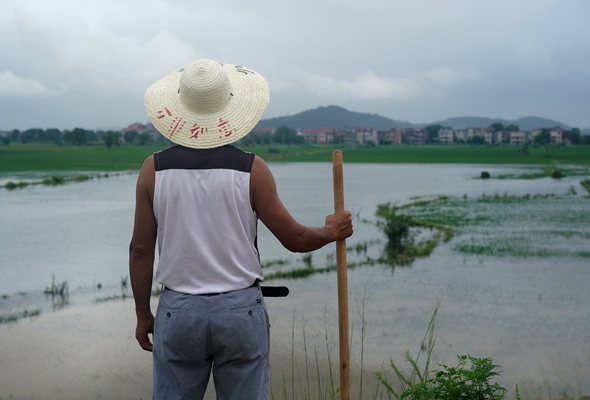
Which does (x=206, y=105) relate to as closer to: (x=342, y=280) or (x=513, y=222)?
(x=342, y=280)

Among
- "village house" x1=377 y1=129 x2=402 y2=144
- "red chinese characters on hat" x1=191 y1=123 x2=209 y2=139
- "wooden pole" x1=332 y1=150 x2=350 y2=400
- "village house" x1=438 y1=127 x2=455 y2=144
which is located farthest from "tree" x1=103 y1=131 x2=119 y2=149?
"red chinese characters on hat" x1=191 y1=123 x2=209 y2=139

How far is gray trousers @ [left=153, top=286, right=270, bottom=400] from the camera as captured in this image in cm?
205

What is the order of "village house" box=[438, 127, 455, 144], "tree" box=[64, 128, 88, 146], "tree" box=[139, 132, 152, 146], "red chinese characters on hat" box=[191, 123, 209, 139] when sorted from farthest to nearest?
"village house" box=[438, 127, 455, 144] < "tree" box=[139, 132, 152, 146] < "tree" box=[64, 128, 88, 146] < "red chinese characters on hat" box=[191, 123, 209, 139]

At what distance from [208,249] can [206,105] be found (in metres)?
0.51

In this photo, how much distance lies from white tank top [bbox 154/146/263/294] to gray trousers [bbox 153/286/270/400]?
0.05 m

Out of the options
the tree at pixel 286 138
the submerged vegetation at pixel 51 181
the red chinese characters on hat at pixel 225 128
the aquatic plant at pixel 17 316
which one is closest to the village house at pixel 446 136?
the tree at pixel 286 138

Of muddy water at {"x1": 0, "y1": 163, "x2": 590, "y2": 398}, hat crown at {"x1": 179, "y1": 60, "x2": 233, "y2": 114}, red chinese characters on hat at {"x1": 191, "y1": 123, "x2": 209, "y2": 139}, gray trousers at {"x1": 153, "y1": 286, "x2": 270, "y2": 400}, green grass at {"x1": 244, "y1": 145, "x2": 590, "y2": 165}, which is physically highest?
hat crown at {"x1": 179, "y1": 60, "x2": 233, "y2": 114}

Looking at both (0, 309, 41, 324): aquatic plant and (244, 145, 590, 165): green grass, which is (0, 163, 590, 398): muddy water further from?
(244, 145, 590, 165): green grass

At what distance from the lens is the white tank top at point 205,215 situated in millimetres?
2064

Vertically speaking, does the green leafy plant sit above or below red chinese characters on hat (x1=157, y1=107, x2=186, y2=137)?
below

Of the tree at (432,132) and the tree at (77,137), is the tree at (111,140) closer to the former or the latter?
the tree at (77,137)

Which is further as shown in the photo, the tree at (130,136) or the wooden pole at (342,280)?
the tree at (130,136)

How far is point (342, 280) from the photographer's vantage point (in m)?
2.64

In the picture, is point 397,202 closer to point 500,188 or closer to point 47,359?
point 500,188
